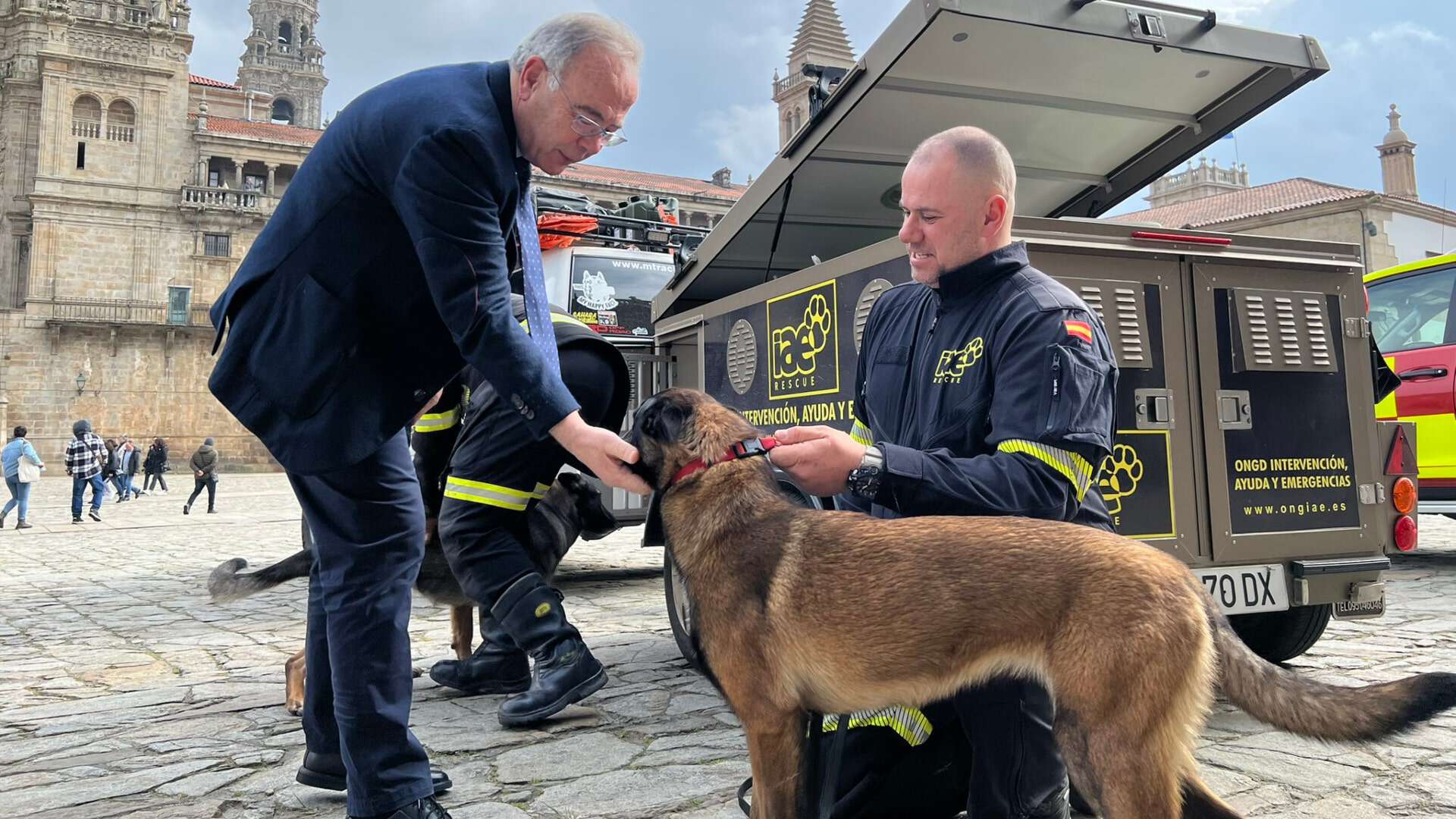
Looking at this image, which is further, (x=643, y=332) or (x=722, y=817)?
(x=643, y=332)

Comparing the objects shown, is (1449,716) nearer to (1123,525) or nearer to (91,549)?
(1123,525)

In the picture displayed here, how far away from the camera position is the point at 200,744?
3.37 metres

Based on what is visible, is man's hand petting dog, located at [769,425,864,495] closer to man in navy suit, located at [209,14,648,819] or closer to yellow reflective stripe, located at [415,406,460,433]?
man in navy suit, located at [209,14,648,819]

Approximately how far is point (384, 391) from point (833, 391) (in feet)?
6.04

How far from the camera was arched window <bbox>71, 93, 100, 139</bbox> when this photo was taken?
51.4m

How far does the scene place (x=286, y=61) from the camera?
91562 millimetres

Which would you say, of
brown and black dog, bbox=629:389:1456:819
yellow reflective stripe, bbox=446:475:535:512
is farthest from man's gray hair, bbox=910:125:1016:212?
yellow reflective stripe, bbox=446:475:535:512

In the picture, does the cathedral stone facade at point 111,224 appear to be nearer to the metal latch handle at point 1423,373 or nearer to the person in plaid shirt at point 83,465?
the person in plaid shirt at point 83,465

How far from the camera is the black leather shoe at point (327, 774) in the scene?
108 inches

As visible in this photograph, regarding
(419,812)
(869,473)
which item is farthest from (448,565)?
(869,473)

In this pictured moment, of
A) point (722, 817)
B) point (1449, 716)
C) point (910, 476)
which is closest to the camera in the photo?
point (910, 476)

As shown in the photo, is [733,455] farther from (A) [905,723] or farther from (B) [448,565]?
(B) [448,565]

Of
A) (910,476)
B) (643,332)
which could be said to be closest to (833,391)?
(910,476)

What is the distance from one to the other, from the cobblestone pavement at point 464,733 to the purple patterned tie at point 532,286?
1352 millimetres
